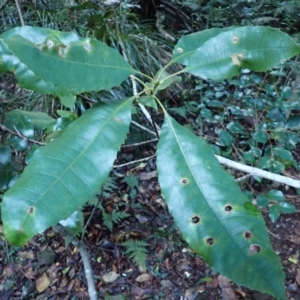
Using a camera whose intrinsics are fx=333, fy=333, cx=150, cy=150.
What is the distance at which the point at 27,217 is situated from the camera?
507mm

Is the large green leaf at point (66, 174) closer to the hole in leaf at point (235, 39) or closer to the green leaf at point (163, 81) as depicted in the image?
the green leaf at point (163, 81)

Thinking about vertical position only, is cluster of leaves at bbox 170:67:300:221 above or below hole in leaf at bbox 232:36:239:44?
below

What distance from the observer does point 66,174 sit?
0.57 meters

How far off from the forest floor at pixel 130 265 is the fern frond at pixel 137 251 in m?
0.04

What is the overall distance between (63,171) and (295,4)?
3.19 m

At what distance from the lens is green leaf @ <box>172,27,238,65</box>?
77 centimetres

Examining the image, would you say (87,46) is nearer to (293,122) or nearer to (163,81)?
(163,81)

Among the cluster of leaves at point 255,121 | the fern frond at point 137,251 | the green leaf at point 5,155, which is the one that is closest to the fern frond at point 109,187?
the fern frond at point 137,251

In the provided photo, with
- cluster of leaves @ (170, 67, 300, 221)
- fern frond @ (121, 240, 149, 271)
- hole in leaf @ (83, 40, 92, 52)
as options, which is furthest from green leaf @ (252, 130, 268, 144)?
hole in leaf @ (83, 40, 92, 52)

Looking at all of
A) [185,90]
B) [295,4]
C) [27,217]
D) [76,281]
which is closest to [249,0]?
[295,4]

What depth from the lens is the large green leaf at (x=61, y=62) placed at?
23.7 inches

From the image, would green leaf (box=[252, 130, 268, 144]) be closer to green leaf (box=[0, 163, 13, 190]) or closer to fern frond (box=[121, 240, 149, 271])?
fern frond (box=[121, 240, 149, 271])

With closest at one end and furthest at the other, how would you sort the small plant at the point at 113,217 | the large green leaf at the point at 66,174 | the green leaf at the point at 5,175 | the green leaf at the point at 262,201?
the large green leaf at the point at 66,174 → the green leaf at the point at 5,175 → the green leaf at the point at 262,201 → the small plant at the point at 113,217

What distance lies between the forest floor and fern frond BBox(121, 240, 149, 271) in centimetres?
4
